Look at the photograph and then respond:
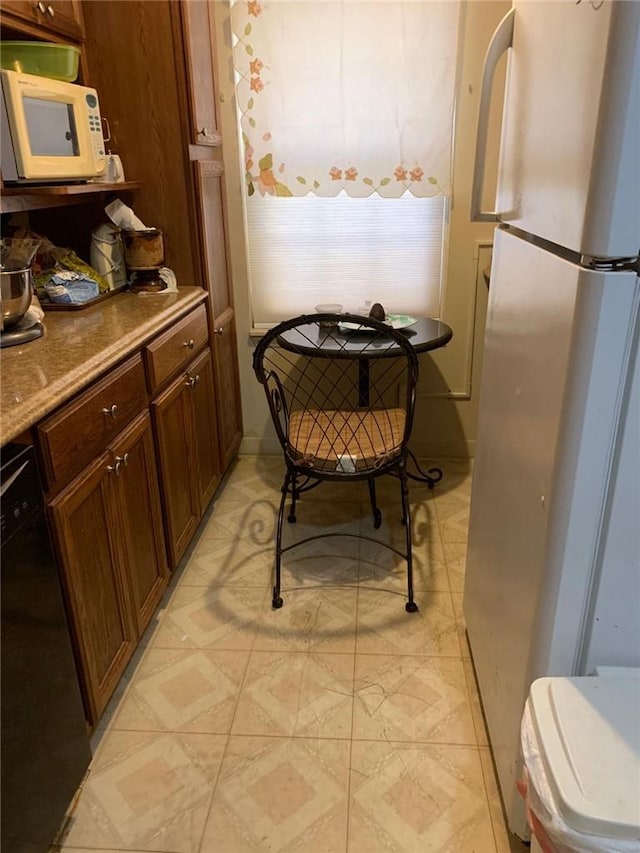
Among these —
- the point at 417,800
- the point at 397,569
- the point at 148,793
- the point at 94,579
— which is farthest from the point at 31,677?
the point at 397,569

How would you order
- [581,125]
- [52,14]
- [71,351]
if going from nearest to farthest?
1. [581,125]
2. [71,351]
3. [52,14]

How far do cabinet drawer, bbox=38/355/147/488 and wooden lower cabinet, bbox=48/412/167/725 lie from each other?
36mm

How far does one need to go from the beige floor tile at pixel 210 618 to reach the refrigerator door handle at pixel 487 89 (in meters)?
1.38

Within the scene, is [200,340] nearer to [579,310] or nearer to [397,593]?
[397,593]

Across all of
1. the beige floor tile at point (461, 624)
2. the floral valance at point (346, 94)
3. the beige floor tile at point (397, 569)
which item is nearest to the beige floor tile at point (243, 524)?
the beige floor tile at point (397, 569)

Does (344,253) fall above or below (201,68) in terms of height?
below

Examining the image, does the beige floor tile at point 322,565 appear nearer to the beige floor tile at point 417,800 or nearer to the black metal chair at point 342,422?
the black metal chair at point 342,422

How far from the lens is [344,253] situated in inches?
116

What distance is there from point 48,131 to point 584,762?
1.95 m

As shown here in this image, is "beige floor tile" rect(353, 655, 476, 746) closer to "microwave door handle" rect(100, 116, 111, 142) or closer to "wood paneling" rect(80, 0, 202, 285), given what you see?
"wood paneling" rect(80, 0, 202, 285)

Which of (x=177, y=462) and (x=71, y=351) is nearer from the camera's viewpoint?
(x=71, y=351)

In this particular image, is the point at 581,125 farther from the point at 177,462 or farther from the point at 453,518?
the point at 453,518

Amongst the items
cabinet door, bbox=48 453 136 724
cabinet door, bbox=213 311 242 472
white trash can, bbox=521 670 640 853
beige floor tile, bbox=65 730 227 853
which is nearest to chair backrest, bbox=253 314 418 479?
cabinet door, bbox=213 311 242 472

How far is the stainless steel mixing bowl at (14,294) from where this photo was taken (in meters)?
1.53
